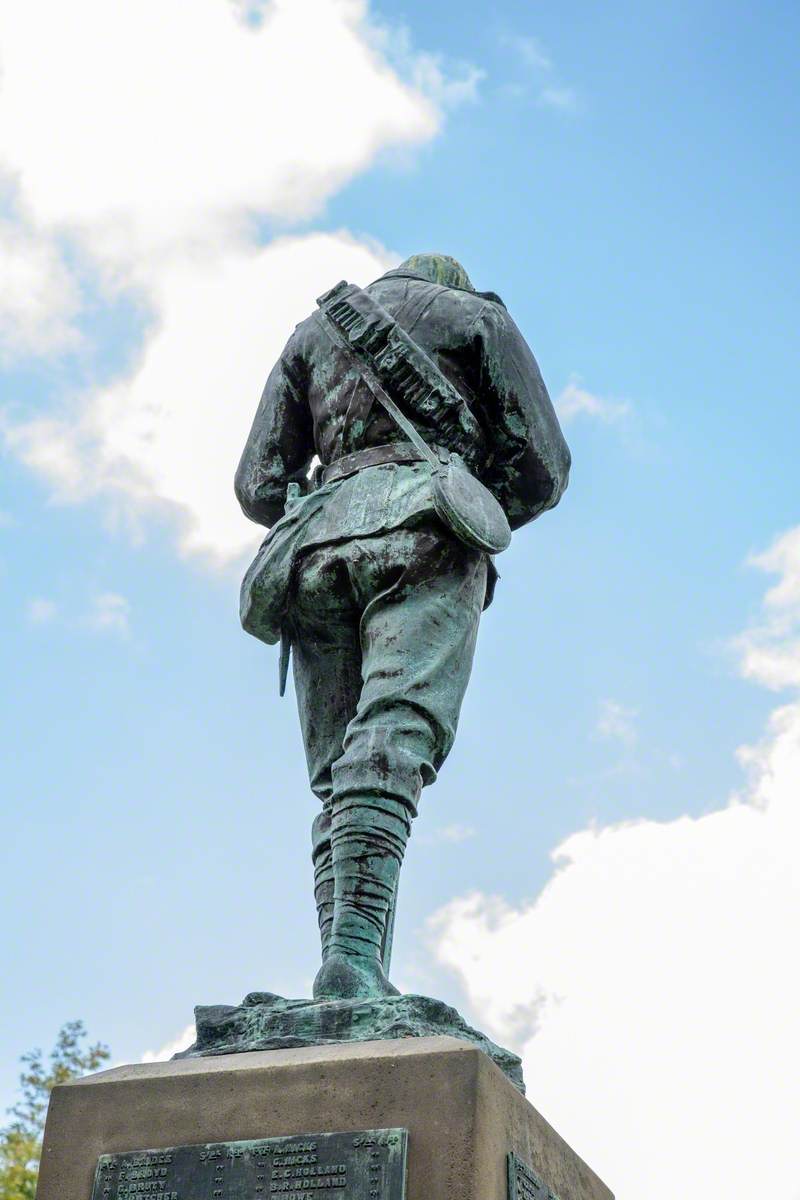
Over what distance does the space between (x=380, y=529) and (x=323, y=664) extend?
665mm

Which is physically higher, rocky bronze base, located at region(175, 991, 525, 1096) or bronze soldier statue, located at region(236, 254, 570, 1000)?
bronze soldier statue, located at region(236, 254, 570, 1000)

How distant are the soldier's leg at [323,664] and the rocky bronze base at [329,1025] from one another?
84 centimetres

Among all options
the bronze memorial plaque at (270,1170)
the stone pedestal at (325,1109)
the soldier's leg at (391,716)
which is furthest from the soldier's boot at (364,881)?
the bronze memorial plaque at (270,1170)

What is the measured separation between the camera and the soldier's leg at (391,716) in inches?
213

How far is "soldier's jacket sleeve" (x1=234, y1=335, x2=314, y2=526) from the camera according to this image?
22.2 ft

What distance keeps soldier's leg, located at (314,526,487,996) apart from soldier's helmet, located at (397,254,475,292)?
1563mm

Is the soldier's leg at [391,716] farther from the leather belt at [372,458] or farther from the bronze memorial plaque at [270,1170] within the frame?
the bronze memorial plaque at [270,1170]

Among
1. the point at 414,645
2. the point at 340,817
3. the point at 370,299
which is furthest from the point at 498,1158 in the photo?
the point at 370,299

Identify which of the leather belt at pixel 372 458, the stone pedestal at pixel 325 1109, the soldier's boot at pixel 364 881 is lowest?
the stone pedestal at pixel 325 1109

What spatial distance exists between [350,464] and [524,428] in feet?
2.43

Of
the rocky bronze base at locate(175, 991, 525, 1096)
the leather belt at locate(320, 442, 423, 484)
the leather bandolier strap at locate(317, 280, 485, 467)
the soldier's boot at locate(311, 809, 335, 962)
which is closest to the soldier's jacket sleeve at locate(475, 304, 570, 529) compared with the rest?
the leather bandolier strap at locate(317, 280, 485, 467)

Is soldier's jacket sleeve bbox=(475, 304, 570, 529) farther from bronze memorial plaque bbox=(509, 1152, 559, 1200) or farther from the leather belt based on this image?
bronze memorial plaque bbox=(509, 1152, 559, 1200)

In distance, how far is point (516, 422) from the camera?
255 inches

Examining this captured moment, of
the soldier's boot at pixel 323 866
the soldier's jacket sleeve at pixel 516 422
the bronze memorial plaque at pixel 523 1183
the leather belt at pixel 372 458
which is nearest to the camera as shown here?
the bronze memorial plaque at pixel 523 1183
